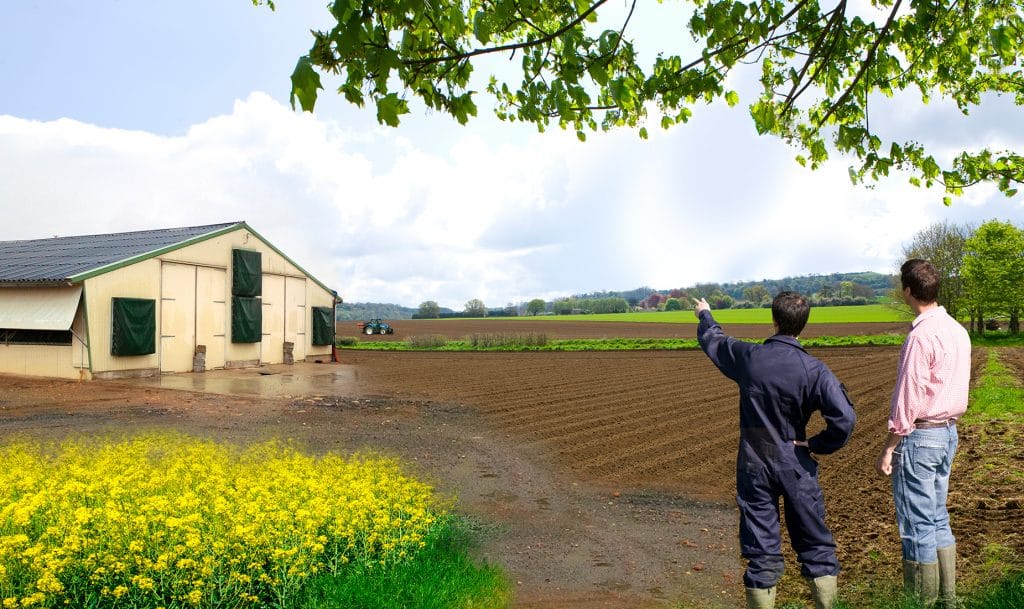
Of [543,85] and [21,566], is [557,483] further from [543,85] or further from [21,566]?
[21,566]

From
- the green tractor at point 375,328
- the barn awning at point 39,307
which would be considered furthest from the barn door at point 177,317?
the green tractor at point 375,328

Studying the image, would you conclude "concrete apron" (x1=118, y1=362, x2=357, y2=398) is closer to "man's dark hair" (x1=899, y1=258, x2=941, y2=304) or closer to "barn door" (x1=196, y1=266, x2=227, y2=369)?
"barn door" (x1=196, y1=266, x2=227, y2=369)

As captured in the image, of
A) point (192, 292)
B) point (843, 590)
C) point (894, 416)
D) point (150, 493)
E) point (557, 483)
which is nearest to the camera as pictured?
point (894, 416)

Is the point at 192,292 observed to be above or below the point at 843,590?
above

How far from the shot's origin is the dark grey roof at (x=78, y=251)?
67.9 feet

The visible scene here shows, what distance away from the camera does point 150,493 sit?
5.80 metres

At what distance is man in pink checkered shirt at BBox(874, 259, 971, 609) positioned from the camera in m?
4.12

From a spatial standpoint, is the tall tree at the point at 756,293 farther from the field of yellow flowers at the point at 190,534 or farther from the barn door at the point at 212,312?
the field of yellow flowers at the point at 190,534

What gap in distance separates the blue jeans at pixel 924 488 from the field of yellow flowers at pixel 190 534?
3.43 metres

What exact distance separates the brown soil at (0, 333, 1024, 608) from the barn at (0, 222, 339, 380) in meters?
1.34

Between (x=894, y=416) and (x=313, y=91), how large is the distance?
3.83m

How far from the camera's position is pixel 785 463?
4035mm

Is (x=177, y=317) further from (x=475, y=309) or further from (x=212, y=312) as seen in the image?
(x=475, y=309)

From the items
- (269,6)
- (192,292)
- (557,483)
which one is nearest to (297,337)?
(192,292)
